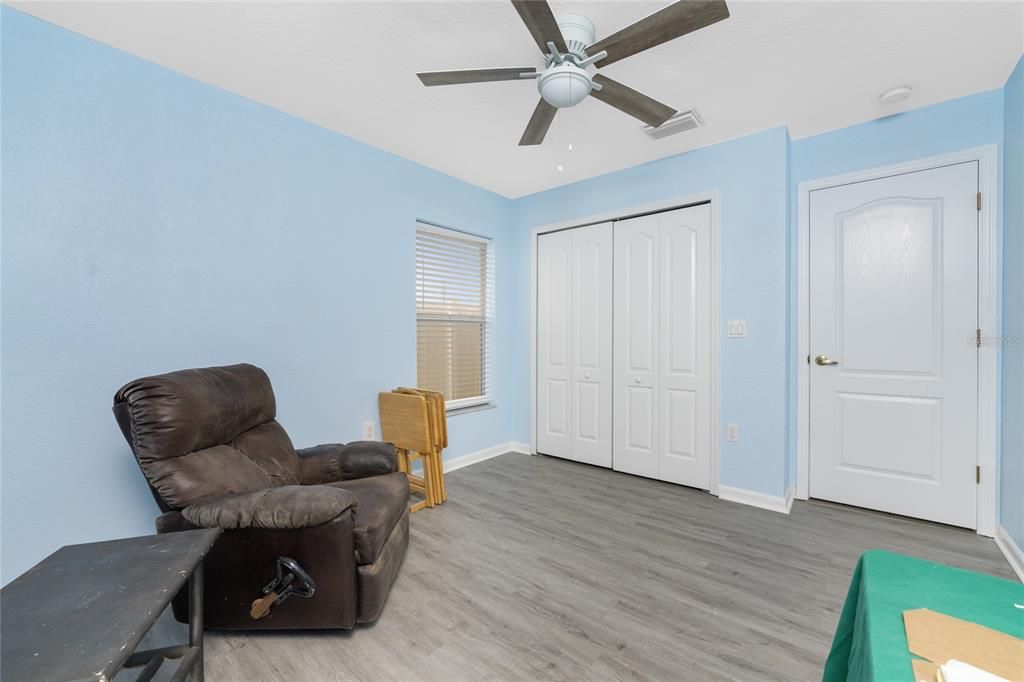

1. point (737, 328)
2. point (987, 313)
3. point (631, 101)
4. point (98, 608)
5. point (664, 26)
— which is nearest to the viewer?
point (98, 608)

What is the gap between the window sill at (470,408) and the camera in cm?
373

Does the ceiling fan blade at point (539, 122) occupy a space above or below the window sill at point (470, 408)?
above

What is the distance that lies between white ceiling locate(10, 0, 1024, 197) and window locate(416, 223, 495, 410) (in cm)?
106

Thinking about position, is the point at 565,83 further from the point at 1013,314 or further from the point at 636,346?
the point at 1013,314

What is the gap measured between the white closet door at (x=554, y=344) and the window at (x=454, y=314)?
20.4 inches

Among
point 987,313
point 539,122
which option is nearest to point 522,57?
point 539,122

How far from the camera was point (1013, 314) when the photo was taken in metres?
2.25

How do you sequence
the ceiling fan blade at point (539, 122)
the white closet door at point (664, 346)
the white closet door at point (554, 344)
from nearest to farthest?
the ceiling fan blade at point (539, 122)
the white closet door at point (664, 346)
the white closet door at point (554, 344)

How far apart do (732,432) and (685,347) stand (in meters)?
0.71

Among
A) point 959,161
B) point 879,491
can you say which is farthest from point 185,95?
point 879,491

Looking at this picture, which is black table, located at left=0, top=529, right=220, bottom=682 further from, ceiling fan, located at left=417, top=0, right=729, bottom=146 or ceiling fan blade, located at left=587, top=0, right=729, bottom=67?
ceiling fan blade, located at left=587, top=0, right=729, bottom=67

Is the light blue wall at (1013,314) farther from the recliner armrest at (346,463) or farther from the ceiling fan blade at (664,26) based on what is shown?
the recliner armrest at (346,463)

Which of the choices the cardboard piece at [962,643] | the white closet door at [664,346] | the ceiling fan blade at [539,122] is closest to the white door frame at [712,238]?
the white closet door at [664,346]

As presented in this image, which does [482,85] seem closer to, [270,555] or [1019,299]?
[270,555]
